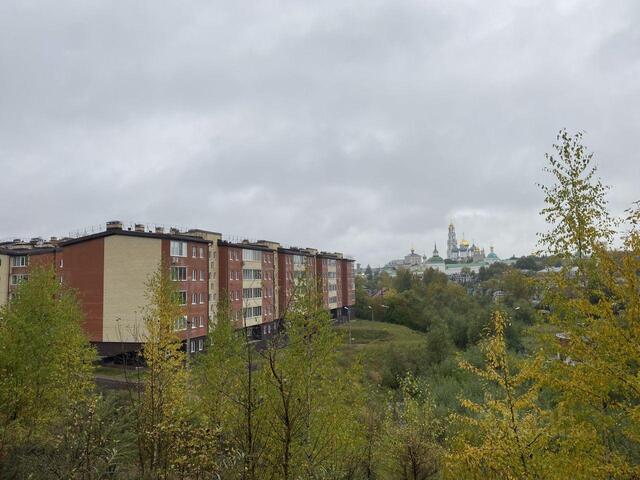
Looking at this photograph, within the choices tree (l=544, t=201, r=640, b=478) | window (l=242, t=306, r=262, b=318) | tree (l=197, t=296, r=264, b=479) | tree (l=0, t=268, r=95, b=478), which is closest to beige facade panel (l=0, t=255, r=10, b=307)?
window (l=242, t=306, r=262, b=318)

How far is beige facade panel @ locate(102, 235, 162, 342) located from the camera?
39.8 meters

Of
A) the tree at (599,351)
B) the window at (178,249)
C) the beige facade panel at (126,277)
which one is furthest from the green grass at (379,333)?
the tree at (599,351)

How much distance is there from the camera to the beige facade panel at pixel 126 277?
3978 centimetres

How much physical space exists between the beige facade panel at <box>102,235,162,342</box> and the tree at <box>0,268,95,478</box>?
17606 mm

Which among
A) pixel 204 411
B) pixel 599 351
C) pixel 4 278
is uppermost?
pixel 4 278

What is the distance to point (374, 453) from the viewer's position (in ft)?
52.6

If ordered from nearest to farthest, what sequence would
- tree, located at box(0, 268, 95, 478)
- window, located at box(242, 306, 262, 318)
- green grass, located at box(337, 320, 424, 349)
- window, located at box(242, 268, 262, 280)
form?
tree, located at box(0, 268, 95, 478) → window, located at box(242, 306, 262, 318) → window, located at box(242, 268, 262, 280) → green grass, located at box(337, 320, 424, 349)

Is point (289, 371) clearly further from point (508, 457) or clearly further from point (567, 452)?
point (567, 452)

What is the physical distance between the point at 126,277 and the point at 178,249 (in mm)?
4929

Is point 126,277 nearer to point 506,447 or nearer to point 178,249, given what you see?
point 178,249

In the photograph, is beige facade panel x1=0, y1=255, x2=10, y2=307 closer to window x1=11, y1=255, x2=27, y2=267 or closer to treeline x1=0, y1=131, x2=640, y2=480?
window x1=11, y1=255, x2=27, y2=267

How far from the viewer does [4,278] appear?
48.8 metres

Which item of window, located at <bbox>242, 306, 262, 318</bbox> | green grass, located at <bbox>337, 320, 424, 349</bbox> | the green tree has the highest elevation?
window, located at <bbox>242, 306, 262, 318</bbox>

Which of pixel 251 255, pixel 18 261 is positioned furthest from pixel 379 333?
pixel 18 261
